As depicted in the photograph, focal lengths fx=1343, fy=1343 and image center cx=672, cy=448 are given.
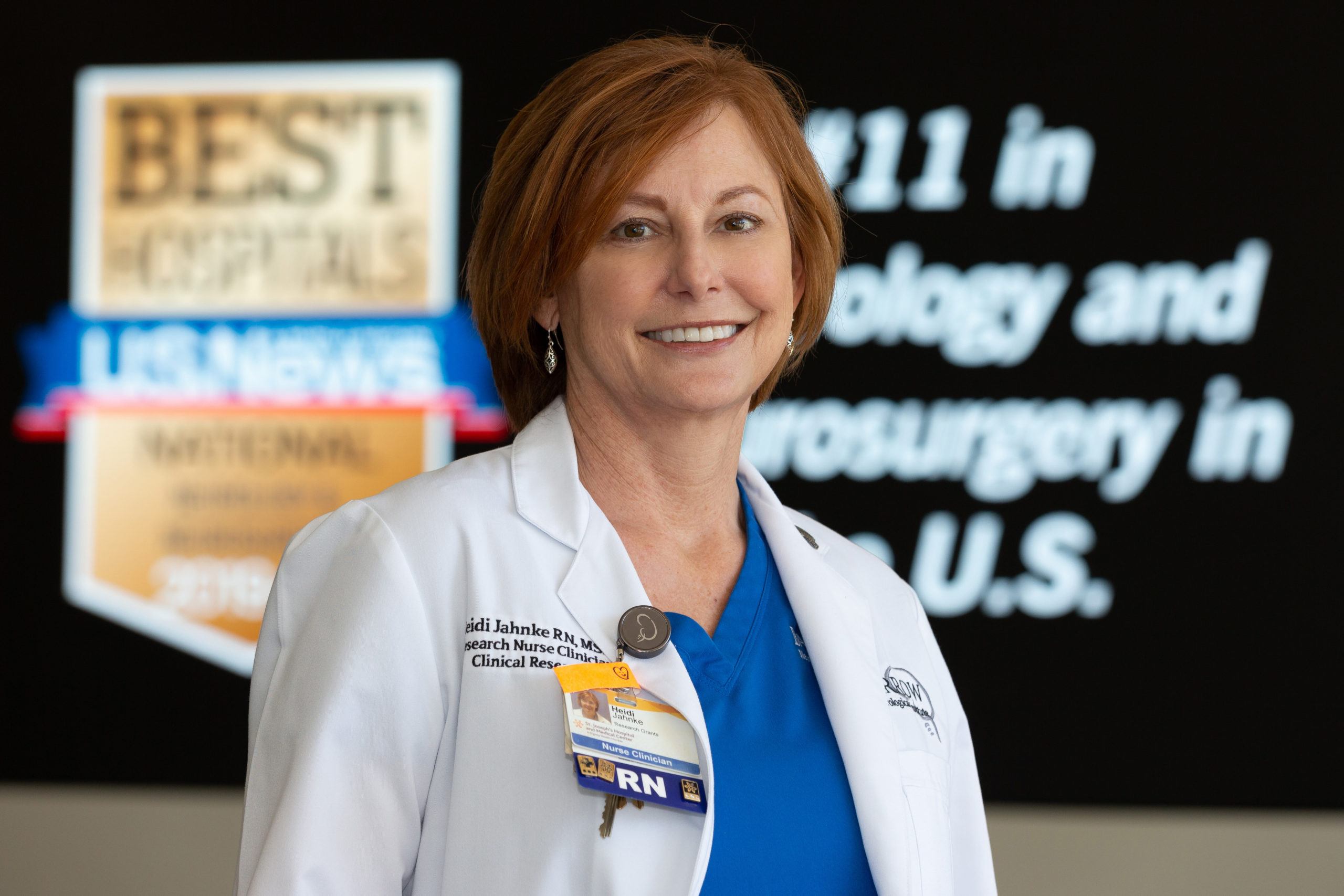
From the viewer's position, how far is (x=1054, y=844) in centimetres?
358

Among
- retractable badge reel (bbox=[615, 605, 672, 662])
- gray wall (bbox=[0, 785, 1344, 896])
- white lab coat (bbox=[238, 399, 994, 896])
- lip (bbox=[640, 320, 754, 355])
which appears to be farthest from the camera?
gray wall (bbox=[0, 785, 1344, 896])

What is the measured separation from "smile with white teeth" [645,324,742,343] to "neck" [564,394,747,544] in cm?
9

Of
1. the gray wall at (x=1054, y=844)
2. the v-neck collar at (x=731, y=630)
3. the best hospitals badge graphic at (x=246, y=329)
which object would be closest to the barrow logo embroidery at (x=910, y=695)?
the v-neck collar at (x=731, y=630)

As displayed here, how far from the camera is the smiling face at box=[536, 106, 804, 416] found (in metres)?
1.44

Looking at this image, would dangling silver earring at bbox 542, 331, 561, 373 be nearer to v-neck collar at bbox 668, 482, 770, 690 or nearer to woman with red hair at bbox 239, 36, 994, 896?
woman with red hair at bbox 239, 36, 994, 896

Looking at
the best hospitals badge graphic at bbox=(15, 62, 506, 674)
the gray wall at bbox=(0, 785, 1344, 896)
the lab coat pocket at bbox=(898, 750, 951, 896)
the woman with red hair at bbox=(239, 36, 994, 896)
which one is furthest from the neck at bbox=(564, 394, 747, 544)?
the gray wall at bbox=(0, 785, 1344, 896)

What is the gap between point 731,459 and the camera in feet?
5.26

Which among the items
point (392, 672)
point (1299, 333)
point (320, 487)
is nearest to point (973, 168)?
point (1299, 333)

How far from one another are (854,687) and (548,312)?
21.4 inches

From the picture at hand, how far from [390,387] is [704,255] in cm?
250

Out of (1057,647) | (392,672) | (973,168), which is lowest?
(1057,647)

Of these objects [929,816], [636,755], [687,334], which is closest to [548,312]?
[687,334]

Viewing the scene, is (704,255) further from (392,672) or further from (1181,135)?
(1181,135)

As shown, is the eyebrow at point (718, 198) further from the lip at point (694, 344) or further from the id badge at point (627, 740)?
the id badge at point (627, 740)
